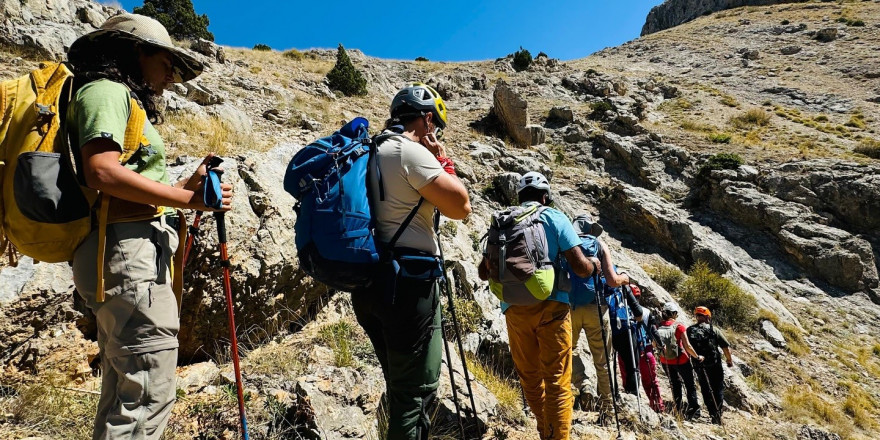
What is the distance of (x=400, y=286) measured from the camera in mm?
1879

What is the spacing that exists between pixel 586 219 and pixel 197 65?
4.23 metres

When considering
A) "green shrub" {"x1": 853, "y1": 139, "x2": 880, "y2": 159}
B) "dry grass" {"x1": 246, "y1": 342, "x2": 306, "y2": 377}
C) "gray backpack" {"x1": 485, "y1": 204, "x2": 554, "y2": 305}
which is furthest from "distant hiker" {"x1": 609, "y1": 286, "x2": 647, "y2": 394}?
"green shrub" {"x1": 853, "y1": 139, "x2": 880, "y2": 159}

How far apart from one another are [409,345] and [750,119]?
88.6ft

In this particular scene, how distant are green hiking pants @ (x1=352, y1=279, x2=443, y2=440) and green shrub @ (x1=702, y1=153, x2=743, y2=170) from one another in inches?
707

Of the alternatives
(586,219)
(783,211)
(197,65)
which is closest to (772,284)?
(783,211)

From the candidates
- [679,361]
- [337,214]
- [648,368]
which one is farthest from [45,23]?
[679,361]

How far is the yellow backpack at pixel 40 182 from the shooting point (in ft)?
4.81

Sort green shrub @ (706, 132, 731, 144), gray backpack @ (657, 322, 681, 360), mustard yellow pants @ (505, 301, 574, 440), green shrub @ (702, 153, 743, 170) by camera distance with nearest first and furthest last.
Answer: mustard yellow pants @ (505, 301, 574, 440), gray backpack @ (657, 322, 681, 360), green shrub @ (702, 153, 743, 170), green shrub @ (706, 132, 731, 144)

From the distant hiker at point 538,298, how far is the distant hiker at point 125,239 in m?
2.05

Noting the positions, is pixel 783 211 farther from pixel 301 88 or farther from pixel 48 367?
pixel 48 367

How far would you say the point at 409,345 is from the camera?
1929 millimetres

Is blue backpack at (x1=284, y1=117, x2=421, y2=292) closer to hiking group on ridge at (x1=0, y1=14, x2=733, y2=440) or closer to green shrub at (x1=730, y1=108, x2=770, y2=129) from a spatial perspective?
hiking group on ridge at (x1=0, y1=14, x2=733, y2=440)

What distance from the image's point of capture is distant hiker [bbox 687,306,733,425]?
6.23 m

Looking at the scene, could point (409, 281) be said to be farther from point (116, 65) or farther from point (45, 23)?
point (45, 23)
